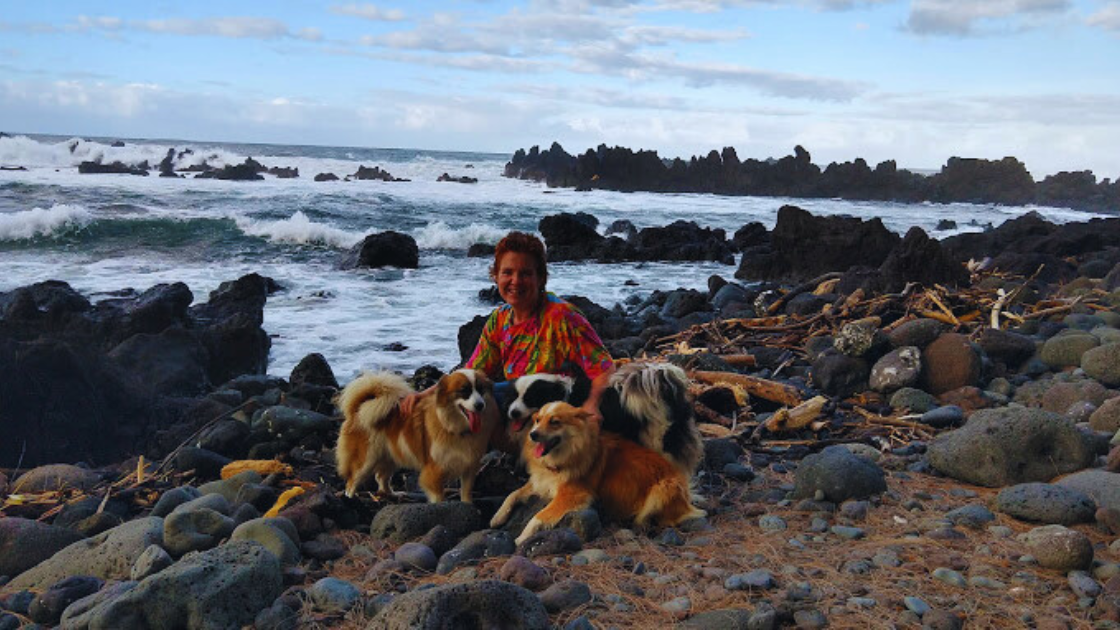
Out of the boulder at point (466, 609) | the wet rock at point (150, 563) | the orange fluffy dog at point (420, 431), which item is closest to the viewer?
the boulder at point (466, 609)

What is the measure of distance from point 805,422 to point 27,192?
30.3 m

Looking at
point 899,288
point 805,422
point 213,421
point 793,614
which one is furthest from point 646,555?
point 899,288

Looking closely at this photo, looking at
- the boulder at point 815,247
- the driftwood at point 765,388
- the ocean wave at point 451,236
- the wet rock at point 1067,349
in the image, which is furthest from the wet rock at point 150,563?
the ocean wave at point 451,236

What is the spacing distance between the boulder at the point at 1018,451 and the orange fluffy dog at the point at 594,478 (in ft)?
5.97

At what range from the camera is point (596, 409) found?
4492 millimetres

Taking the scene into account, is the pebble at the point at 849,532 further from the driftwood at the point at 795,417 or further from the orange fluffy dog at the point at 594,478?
the driftwood at the point at 795,417

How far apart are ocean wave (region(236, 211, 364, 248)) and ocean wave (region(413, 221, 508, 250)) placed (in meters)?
1.96

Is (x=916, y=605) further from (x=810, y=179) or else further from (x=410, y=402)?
(x=810, y=179)

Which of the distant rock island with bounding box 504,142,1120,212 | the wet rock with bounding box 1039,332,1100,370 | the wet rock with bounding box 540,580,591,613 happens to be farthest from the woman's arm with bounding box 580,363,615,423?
the distant rock island with bounding box 504,142,1120,212

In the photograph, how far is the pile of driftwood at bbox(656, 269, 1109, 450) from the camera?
19.9ft

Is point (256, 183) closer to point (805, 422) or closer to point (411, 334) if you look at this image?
point (411, 334)

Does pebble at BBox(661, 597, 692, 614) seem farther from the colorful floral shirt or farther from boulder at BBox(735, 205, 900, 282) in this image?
boulder at BBox(735, 205, 900, 282)

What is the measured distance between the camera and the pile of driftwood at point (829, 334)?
6.07m

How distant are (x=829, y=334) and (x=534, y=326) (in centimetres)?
492
